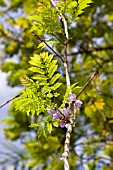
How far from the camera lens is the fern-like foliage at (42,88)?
40.8 inches

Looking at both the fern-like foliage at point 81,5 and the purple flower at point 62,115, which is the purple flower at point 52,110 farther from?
the fern-like foliage at point 81,5

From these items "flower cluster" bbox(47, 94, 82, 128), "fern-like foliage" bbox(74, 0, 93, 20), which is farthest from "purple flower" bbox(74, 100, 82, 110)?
"fern-like foliage" bbox(74, 0, 93, 20)

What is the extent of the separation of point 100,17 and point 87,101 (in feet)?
6.76

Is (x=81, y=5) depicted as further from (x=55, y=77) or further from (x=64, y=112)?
(x=64, y=112)

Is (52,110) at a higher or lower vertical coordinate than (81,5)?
lower

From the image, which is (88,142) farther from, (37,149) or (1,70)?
(1,70)

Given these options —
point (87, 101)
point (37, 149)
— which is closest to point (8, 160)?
point (37, 149)

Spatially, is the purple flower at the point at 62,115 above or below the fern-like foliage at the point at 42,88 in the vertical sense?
below

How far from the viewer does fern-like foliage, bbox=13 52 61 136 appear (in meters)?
1.04

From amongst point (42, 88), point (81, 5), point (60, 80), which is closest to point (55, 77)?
point (42, 88)

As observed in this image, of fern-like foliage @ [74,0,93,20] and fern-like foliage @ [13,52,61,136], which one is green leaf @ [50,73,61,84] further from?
fern-like foliage @ [74,0,93,20]

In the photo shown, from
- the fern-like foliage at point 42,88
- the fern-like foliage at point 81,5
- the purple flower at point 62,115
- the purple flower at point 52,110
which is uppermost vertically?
the fern-like foliage at point 81,5

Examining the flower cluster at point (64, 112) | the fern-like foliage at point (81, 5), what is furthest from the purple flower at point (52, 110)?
the fern-like foliage at point (81, 5)

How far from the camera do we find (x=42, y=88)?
1.05m
